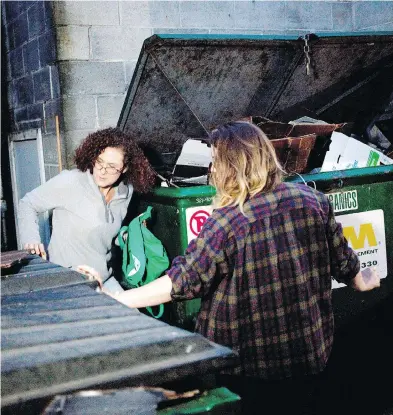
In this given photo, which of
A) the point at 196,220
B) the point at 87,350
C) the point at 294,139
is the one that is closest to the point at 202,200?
the point at 196,220

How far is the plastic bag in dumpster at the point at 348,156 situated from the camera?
334cm

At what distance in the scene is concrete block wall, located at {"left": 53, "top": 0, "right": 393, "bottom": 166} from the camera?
13.0 ft

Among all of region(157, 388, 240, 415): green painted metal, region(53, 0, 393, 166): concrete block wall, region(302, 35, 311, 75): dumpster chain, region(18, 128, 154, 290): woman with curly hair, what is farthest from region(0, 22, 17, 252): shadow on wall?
region(157, 388, 240, 415): green painted metal

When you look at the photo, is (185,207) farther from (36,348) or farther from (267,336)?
(36,348)

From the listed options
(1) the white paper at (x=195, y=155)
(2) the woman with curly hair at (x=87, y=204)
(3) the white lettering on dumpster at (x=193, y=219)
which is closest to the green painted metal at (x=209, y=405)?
(3) the white lettering on dumpster at (x=193, y=219)

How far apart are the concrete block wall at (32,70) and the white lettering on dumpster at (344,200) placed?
7.53 feet

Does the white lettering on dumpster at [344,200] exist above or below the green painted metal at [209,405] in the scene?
above

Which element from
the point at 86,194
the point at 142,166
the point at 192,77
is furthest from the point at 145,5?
the point at 86,194

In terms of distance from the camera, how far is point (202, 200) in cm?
278

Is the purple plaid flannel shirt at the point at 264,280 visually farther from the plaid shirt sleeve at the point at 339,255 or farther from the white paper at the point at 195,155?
the white paper at the point at 195,155

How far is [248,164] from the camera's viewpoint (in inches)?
76.2

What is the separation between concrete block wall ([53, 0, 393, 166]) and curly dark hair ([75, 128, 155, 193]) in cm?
95

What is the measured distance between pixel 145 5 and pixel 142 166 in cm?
176

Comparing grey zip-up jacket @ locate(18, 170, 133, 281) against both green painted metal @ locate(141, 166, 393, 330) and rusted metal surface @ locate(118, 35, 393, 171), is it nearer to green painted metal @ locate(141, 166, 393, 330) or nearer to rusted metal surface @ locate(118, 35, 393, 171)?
green painted metal @ locate(141, 166, 393, 330)
